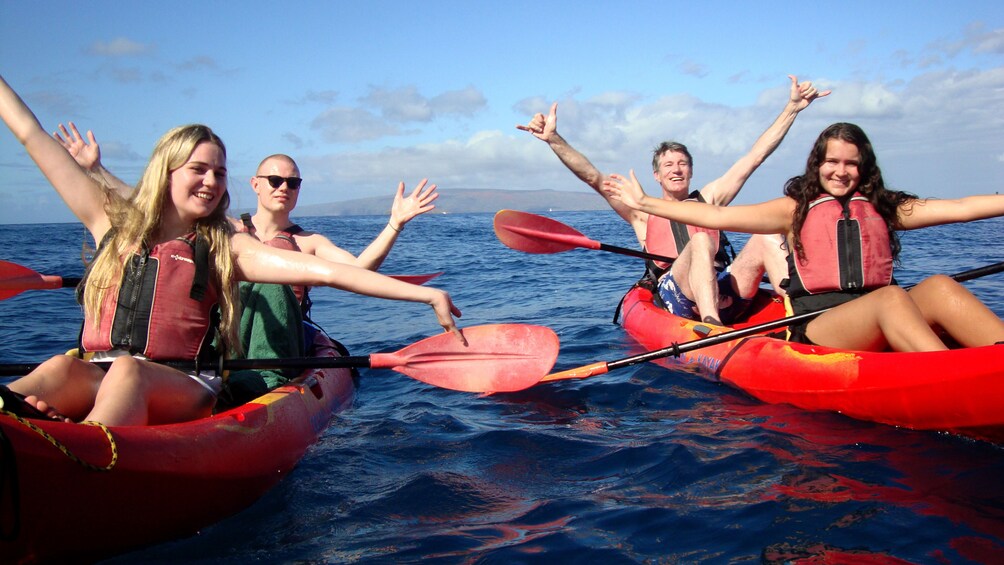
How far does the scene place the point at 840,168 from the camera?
13.8 ft

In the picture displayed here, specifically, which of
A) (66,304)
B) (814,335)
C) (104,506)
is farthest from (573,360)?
(66,304)

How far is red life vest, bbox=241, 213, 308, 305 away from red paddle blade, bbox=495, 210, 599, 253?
139 cm

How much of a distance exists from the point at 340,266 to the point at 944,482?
98.3 inches

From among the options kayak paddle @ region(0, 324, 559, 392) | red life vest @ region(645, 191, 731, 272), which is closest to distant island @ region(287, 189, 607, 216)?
red life vest @ region(645, 191, 731, 272)

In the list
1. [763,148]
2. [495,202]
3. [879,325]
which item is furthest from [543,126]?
[495,202]

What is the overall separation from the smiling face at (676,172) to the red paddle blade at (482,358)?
2684 mm

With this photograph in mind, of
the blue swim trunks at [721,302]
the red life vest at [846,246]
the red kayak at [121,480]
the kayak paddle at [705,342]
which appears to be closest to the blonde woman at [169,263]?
the red kayak at [121,480]

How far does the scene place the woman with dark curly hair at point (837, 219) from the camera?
409cm

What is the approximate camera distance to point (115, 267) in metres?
3.11

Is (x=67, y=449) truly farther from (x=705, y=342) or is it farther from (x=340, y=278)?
(x=705, y=342)

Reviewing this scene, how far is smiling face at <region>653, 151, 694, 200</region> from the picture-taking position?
6.29 metres

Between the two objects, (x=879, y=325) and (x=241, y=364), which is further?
(x=879, y=325)

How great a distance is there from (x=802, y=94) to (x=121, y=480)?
18.1 ft

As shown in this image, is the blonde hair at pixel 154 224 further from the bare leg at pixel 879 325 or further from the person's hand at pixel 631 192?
the bare leg at pixel 879 325
